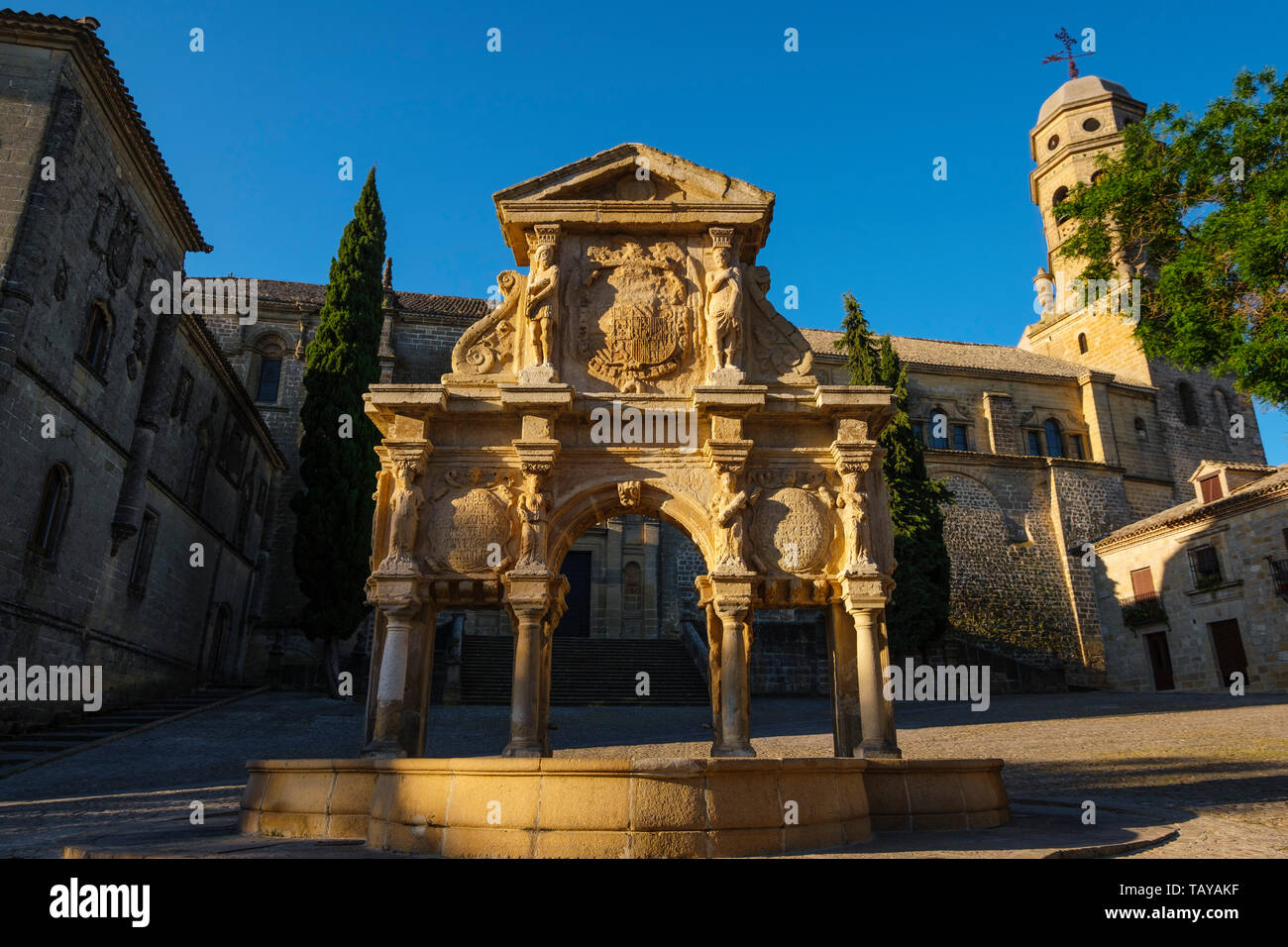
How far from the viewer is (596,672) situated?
23875 millimetres

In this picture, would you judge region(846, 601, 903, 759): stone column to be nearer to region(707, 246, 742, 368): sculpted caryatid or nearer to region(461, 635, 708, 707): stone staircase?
region(707, 246, 742, 368): sculpted caryatid

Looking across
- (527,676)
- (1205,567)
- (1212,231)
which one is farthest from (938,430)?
(527,676)

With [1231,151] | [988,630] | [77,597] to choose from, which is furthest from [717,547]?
[988,630]

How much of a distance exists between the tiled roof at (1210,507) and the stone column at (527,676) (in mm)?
25176

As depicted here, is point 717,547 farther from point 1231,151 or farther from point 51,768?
point 1231,151

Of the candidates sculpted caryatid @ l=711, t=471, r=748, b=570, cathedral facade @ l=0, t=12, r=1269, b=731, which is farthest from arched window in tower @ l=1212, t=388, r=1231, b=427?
sculpted caryatid @ l=711, t=471, r=748, b=570

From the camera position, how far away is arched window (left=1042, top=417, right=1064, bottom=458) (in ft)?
131

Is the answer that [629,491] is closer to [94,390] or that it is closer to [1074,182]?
[94,390]

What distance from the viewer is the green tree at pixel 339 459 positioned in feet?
70.1

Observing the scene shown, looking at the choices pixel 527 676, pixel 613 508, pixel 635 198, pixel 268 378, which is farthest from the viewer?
pixel 268 378

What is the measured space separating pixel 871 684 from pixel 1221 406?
144ft

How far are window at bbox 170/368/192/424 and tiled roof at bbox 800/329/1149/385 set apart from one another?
86.5 ft

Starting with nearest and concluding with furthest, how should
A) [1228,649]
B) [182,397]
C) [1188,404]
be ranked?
[182,397] < [1228,649] < [1188,404]
